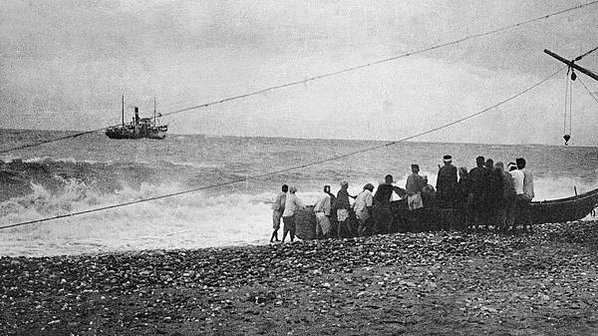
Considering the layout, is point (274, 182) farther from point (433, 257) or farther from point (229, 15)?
point (433, 257)

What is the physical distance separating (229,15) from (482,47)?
15.3 feet

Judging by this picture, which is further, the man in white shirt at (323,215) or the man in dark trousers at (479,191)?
the man in white shirt at (323,215)

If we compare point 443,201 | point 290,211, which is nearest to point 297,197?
point 290,211

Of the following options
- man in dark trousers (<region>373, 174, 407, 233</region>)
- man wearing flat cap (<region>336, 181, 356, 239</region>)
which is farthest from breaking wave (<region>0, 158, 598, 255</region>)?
man in dark trousers (<region>373, 174, 407, 233</region>)

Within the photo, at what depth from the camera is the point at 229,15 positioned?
8.91 metres

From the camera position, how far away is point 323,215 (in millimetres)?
9242

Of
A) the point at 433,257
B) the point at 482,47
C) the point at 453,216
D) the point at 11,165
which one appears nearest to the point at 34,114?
the point at 11,165

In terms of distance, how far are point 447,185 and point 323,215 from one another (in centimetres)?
206

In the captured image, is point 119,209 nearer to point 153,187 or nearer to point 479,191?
point 153,187

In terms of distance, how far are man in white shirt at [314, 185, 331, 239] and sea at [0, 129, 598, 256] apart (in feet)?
4.69

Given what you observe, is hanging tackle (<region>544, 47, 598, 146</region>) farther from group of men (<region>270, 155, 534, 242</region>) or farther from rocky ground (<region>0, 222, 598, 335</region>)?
rocky ground (<region>0, 222, 598, 335</region>)

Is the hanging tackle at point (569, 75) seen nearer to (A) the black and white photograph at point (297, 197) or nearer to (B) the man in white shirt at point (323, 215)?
(A) the black and white photograph at point (297, 197)

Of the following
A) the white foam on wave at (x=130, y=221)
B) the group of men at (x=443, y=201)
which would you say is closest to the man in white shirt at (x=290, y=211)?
the group of men at (x=443, y=201)

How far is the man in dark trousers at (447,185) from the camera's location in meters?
8.95
